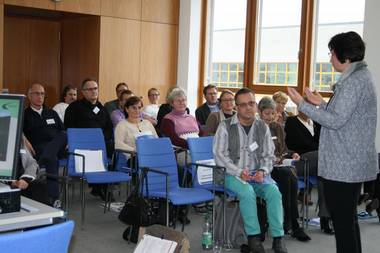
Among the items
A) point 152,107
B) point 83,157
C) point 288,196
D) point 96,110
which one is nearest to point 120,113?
point 96,110

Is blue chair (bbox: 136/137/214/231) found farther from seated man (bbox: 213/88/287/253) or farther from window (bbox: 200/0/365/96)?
window (bbox: 200/0/365/96)

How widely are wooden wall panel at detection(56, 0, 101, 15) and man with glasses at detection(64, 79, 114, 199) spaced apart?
195 centimetres

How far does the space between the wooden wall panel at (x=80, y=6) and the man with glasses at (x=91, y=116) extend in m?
1.95

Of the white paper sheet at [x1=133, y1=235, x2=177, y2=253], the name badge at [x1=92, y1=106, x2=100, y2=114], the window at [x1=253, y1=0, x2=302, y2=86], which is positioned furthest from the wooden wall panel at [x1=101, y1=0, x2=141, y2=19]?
the white paper sheet at [x1=133, y1=235, x2=177, y2=253]

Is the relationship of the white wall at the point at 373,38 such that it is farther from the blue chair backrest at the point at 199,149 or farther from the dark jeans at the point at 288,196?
the blue chair backrest at the point at 199,149

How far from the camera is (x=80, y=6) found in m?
7.61

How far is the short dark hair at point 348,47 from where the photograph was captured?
2777mm

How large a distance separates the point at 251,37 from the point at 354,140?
5.58 meters

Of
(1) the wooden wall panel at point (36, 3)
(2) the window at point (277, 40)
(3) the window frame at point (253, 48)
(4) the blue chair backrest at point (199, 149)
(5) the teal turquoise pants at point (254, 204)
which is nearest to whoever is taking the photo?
(5) the teal turquoise pants at point (254, 204)

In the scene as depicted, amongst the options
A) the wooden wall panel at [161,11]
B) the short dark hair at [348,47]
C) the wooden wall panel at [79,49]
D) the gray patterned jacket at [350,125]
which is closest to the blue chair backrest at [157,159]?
the gray patterned jacket at [350,125]

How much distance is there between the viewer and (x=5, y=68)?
26.0 ft

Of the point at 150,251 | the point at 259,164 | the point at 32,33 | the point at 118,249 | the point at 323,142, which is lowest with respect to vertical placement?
the point at 118,249

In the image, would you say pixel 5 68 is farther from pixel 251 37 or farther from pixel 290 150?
pixel 290 150

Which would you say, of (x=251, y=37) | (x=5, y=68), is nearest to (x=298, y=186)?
(x=251, y=37)
